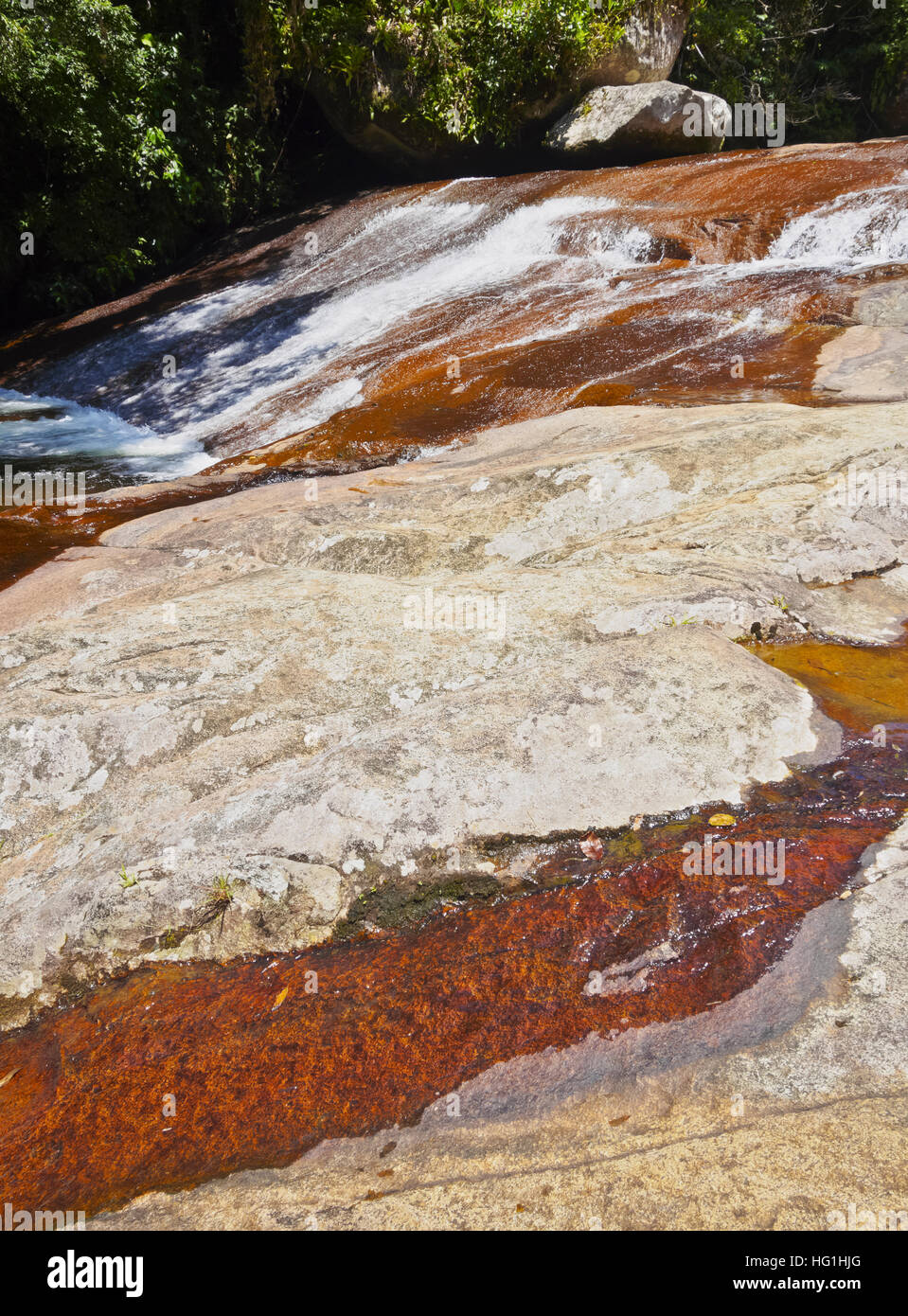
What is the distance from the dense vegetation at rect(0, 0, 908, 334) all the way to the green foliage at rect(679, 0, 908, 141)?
809 millimetres

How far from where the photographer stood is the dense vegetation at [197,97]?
42.0 feet

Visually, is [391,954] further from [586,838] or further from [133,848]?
[133,848]

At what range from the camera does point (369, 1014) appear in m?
2.36

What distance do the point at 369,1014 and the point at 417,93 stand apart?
17.3 m

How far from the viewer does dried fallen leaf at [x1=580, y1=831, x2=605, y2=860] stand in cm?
274

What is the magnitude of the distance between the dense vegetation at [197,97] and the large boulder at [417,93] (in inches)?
2.5

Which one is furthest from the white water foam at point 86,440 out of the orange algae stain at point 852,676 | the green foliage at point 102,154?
the orange algae stain at point 852,676

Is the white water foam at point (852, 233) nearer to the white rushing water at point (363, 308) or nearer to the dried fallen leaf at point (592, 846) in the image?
the white rushing water at point (363, 308)

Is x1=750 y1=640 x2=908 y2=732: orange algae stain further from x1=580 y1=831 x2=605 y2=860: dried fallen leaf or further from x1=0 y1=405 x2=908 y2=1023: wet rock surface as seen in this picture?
x1=580 y1=831 x2=605 y2=860: dried fallen leaf

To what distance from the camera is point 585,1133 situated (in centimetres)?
196

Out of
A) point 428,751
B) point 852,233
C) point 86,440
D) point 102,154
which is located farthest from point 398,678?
point 102,154

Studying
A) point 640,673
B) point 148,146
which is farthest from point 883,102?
point 640,673

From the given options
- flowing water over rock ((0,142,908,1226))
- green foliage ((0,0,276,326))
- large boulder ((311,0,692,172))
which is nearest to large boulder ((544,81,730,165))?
large boulder ((311,0,692,172))

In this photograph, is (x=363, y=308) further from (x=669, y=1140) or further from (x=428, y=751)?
(x=669, y=1140)
